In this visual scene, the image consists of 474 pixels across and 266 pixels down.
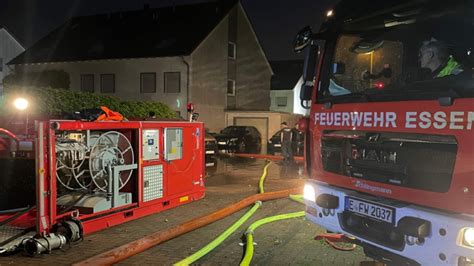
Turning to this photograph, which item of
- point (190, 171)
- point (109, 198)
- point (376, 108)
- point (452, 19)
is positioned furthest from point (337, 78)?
point (190, 171)

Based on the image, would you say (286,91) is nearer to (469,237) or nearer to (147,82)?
(147,82)

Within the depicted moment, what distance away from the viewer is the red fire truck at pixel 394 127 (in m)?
3.39

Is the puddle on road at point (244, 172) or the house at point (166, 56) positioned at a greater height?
the house at point (166, 56)

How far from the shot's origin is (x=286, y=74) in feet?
154

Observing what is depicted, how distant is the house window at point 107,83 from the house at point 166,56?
0.07 meters

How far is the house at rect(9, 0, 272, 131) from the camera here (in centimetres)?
2778

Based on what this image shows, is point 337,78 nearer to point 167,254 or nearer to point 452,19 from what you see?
point 452,19


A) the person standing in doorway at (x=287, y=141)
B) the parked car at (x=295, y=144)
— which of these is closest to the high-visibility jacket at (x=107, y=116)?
the person standing in doorway at (x=287, y=141)

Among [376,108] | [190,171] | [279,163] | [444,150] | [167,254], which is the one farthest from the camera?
[279,163]

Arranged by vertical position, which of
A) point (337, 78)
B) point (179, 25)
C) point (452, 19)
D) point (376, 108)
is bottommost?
point (376, 108)

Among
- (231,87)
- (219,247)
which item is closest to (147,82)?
(231,87)

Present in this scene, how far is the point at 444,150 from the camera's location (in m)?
3.49

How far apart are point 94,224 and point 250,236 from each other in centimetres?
228

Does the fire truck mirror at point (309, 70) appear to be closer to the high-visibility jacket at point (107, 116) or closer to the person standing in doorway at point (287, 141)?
the high-visibility jacket at point (107, 116)
